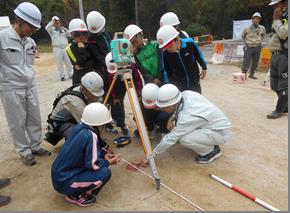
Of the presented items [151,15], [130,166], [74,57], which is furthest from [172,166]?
[151,15]

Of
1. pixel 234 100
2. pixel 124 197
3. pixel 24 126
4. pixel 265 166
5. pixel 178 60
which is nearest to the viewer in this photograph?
pixel 124 197

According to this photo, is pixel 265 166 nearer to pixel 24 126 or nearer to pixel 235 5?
pixel 24 126

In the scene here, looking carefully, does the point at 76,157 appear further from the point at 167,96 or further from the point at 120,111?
the point at 120,111

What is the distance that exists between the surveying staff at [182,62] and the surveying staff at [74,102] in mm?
1051

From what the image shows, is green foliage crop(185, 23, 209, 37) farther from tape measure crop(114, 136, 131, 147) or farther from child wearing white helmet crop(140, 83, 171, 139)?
tape measure crop(114, 136, 131, 147)

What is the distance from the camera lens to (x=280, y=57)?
546 centimetres

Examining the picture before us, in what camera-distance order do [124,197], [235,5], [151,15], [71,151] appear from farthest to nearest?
[235,5], [151,15], [124,197], [71,151]

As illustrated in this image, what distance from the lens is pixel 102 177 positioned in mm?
3135

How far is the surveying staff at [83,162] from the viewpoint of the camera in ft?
9.90

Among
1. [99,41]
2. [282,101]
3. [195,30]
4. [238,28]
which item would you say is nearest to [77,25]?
[99,41]

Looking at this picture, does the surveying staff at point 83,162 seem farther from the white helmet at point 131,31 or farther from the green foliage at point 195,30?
the green foliage at point 195,30

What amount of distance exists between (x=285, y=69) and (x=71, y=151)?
4.12 m

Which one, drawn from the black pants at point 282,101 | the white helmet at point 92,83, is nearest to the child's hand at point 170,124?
the white helmet at point 92,83

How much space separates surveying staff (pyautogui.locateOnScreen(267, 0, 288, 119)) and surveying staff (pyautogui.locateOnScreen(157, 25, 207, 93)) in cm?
163
